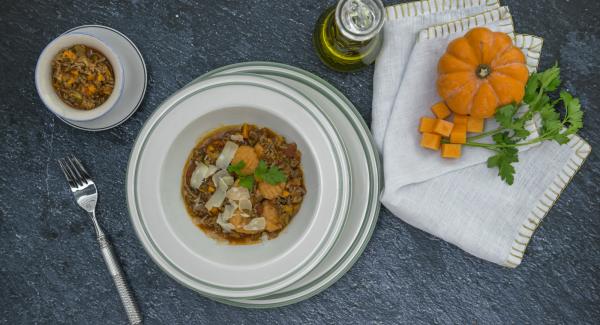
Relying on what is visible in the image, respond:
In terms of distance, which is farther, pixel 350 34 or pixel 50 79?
pixel 50 79

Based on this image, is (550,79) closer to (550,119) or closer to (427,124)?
(550,119)

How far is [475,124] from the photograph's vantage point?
1669 mm

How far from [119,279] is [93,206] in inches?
11.2

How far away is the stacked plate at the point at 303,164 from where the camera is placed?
1.52 metres

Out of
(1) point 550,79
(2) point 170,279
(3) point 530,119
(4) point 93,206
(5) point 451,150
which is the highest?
(1) point 550,79

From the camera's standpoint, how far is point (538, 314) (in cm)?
187

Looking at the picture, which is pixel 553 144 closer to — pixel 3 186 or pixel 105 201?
pixel 105 201

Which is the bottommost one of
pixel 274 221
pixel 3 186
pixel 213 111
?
pixel 3 186

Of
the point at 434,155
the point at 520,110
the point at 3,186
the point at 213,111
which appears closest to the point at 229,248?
the point at 213,111

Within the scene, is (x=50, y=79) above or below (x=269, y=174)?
above

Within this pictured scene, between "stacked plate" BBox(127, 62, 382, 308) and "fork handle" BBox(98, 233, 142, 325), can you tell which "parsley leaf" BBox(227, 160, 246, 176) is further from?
"fork handle" BBox(98, 233, 142, 325)

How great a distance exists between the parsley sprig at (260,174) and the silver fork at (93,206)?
Result: 1.84 feet

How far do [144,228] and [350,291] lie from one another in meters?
0.79

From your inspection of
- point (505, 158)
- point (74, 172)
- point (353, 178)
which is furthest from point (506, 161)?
point (74, 172)
